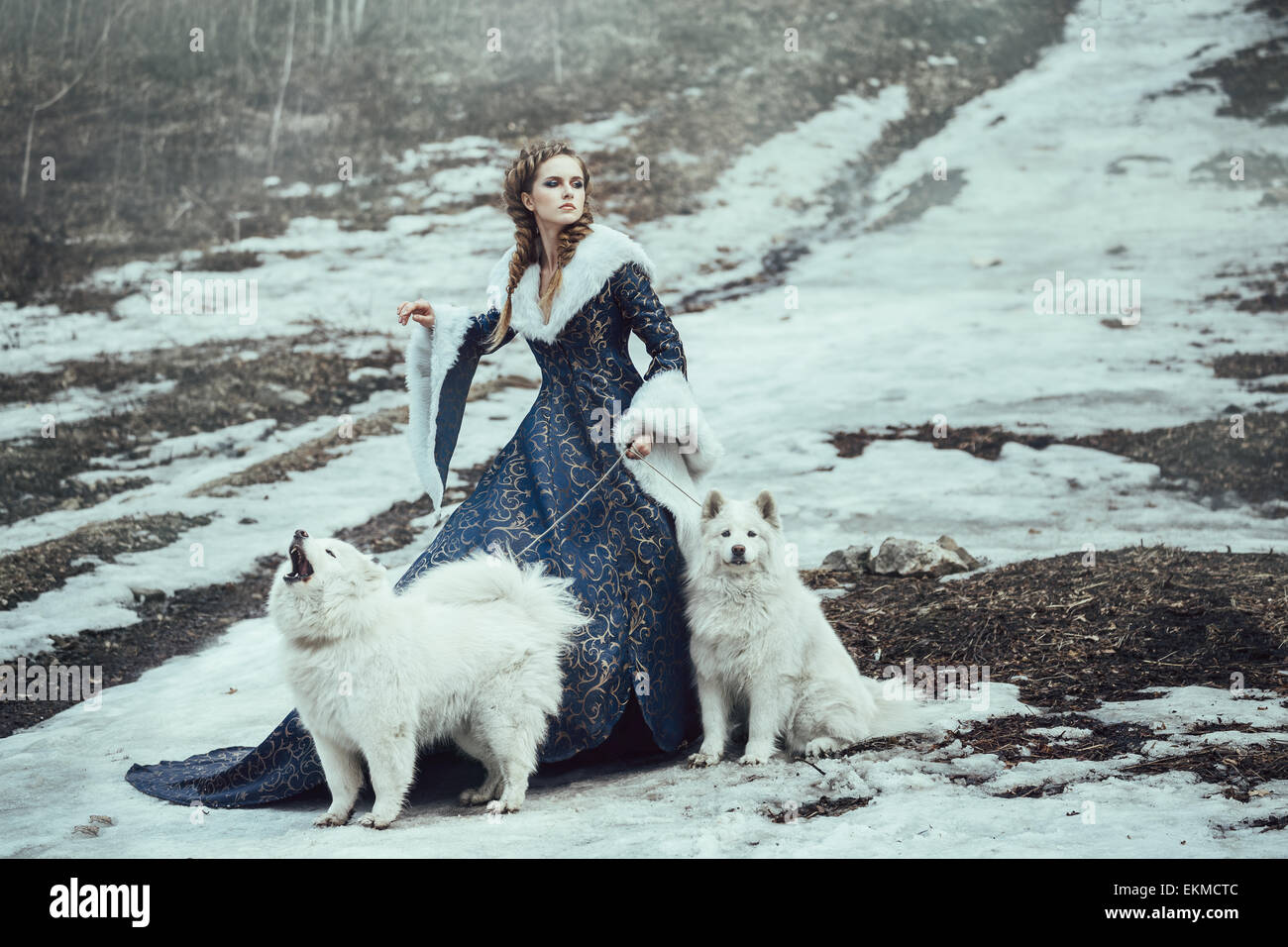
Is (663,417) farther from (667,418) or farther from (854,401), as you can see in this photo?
(854,401)

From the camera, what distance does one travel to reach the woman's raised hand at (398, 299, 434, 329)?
5148 millimetres

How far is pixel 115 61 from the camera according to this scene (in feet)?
79.0

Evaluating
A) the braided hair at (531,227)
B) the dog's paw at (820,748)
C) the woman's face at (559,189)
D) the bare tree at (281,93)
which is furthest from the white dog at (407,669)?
the bare tree at (281,93)

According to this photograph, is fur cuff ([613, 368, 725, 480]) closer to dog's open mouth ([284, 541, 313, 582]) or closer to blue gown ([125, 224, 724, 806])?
blue gown ([125, 224, 724, 806])

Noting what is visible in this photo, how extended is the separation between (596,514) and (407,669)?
48.0 inches

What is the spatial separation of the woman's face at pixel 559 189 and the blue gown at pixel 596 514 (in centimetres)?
17

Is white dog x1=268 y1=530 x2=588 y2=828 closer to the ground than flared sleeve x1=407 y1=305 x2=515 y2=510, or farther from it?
closer to the ground

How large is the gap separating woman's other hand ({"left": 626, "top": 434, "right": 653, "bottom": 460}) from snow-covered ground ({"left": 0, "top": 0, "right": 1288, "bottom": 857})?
1.46 m

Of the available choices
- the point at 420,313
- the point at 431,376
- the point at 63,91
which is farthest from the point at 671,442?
the point at 63,91

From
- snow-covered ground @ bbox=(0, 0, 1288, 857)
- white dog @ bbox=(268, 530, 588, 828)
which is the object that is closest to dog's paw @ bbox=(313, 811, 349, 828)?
white dog @ bbox=(268, 530, 588, 828)

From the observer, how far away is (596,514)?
481 cm

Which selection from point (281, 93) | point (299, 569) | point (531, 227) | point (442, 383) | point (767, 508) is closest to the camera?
point (299, 569)

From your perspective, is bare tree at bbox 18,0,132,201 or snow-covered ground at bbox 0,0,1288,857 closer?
snow-covered ground at bbox 0,0,1288,857
